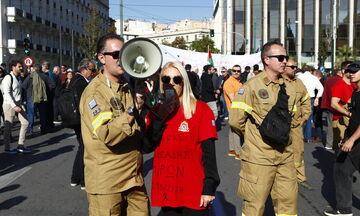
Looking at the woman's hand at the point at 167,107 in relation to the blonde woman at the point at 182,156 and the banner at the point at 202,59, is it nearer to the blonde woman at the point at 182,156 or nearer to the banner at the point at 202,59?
the blonde woman at the point at 182,156

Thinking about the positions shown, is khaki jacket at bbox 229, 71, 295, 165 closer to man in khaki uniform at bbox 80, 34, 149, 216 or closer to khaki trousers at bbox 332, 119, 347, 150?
man in khaki uniform at bbox 80, 34, 149, 216

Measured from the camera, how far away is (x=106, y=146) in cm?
290

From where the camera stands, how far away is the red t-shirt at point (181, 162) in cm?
307

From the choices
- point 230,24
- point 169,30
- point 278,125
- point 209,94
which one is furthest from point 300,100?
point 169,30

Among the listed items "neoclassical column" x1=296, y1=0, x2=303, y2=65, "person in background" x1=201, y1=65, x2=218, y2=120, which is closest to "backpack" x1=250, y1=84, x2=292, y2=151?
"person in background" x1=201, y1=65, x2=218, y2=120

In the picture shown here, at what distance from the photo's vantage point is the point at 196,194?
10.0 ft

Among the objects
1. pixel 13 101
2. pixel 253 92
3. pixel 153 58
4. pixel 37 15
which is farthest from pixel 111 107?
pixel 37 15

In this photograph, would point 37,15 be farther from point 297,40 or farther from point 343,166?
point 343,166

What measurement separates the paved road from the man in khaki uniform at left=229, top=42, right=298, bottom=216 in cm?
137

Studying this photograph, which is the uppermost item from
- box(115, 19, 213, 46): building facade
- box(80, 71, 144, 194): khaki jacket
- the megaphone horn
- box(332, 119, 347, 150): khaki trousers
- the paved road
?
box(115, 19, 213, 46): building facade

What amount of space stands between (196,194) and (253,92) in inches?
50.2

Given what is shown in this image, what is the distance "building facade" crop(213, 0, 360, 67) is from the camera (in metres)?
60.5

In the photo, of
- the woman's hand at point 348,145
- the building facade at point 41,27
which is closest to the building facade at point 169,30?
the building facade at point 41,27

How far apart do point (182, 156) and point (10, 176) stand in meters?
5.07
